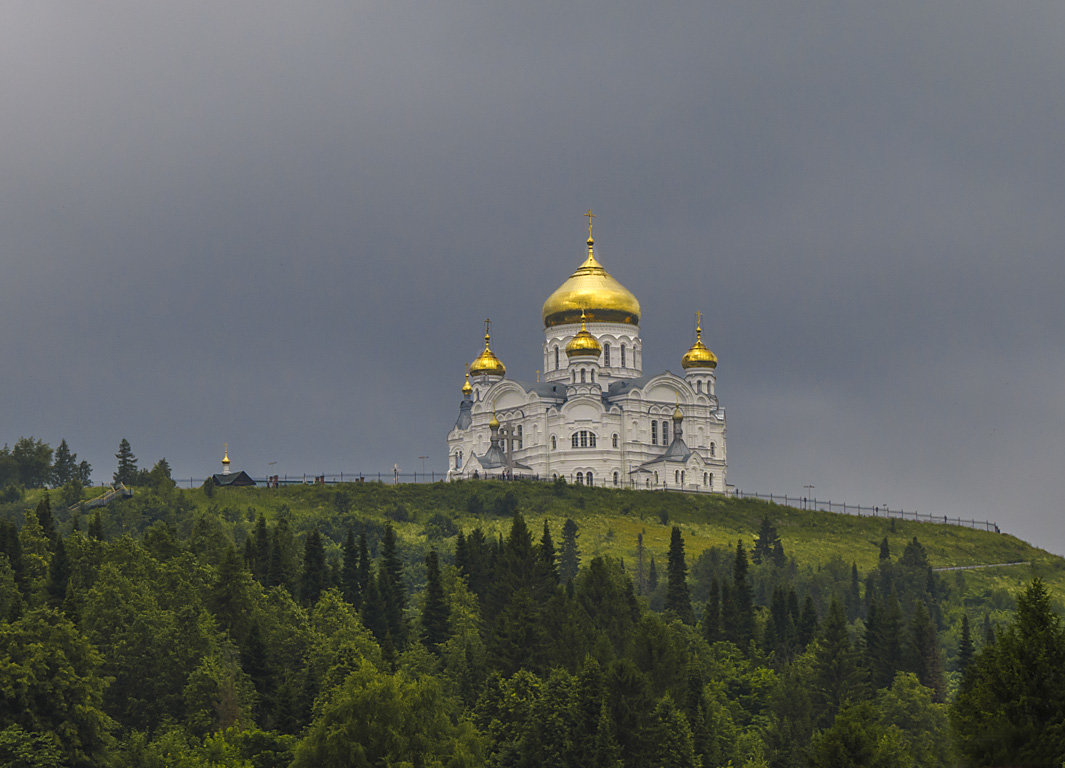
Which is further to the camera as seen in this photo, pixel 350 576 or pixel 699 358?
pixel 699 358

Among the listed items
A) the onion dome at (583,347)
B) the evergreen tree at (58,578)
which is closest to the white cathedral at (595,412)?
the onion dome at (583,347)

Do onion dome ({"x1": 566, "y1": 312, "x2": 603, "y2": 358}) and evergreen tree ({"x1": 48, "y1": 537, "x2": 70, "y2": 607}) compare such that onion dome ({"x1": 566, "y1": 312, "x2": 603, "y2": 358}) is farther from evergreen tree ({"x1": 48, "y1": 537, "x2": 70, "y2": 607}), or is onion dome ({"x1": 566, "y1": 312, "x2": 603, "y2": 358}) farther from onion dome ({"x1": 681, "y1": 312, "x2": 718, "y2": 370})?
evergreen tree ({"x1": 48, "y1": 537, "x2": 70, "y2": 607})

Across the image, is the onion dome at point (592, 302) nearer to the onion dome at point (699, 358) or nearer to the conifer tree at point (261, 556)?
the onion dome at point (699, 358)

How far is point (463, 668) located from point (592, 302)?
7653 centimetres

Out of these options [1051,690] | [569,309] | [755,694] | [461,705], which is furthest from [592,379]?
[1051,690]

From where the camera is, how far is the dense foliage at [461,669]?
63844 millimetres

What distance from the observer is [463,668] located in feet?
271

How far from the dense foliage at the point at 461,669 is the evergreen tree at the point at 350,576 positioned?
0.24m

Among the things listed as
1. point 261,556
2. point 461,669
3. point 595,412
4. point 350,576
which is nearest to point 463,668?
point 461,669

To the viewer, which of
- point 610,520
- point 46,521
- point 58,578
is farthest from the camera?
point 610,520

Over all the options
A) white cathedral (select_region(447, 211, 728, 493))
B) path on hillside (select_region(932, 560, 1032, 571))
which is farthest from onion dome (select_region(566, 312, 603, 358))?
path on hillside (select_region(932, 560, 1032, 571))

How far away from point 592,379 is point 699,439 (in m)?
9.59

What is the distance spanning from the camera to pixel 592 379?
152625mm

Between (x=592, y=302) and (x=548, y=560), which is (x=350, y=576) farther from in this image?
(x=592, y=302)
